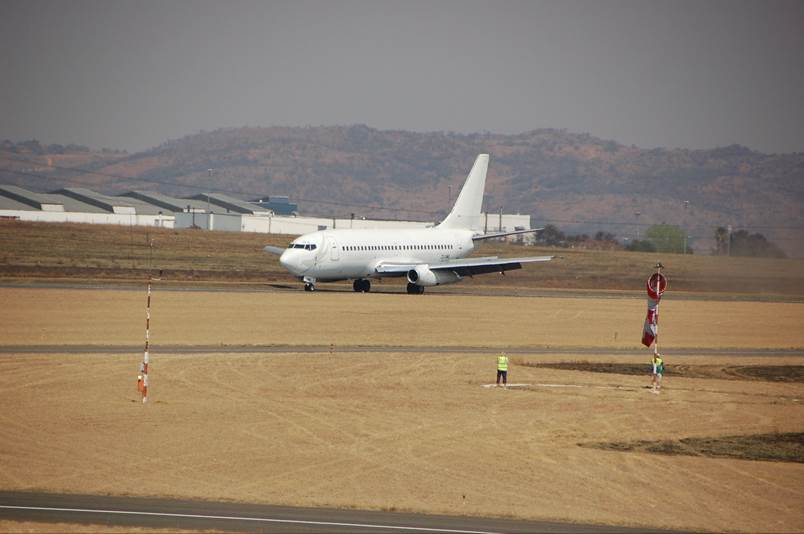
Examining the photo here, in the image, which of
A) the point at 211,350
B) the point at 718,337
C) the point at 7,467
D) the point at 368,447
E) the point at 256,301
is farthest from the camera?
the point at 256,301

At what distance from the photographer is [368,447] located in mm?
28219

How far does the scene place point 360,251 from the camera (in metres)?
73.2

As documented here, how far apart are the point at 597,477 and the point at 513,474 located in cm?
196

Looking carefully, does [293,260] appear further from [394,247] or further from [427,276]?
[427,276]

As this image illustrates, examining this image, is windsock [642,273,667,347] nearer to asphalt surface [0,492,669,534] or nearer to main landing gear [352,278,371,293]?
asphalt surface [0,492,669,534]

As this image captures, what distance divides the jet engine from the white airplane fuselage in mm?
1888

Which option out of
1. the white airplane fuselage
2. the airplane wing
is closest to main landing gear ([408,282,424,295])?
the airplane wing

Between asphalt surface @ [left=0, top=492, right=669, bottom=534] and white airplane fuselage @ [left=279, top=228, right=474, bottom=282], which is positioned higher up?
white airplane fuselage @ [left=279, top=228, right=474, bottom=282]

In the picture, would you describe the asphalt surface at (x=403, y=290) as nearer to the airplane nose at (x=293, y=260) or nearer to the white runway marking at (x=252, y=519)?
the airplane nose at (x=293, y=260)

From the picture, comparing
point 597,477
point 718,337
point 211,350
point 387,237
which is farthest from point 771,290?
point 597,477

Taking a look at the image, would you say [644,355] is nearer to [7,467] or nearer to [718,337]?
[718,337]

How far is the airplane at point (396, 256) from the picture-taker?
234 ft

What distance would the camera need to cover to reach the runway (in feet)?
144

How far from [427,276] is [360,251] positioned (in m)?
5.00
